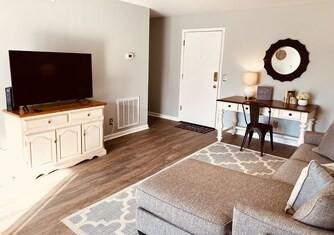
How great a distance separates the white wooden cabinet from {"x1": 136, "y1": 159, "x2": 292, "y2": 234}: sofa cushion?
5.62 feet

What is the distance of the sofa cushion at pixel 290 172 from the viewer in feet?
7.39

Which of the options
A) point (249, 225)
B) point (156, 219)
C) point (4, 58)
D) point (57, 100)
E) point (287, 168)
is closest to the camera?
point (249, 225)

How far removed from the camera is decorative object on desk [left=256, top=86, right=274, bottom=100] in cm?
472

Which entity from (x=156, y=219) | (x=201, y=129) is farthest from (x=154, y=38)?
(x=156, y=219)

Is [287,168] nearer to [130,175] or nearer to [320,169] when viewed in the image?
[320,169]

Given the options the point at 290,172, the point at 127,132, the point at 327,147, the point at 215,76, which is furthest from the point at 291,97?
the point at 127,132

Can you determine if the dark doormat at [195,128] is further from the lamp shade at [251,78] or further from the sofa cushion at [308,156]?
the sofa cushion at [308,156]

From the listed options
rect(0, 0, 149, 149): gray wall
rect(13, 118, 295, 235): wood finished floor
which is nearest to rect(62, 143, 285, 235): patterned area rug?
rect(13, 118, 295, 235): wood finished floor

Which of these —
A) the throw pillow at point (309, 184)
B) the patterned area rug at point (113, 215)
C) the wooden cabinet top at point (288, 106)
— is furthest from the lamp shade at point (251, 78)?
the throw pillow at point (309, 184)

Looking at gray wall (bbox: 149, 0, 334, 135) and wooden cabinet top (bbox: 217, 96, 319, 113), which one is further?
→ gray wall (bbox: 149, 0, 334, 135)

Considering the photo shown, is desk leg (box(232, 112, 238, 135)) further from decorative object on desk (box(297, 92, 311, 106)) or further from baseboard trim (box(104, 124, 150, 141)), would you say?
baseboard trim (box(104, 124, 150, 141))

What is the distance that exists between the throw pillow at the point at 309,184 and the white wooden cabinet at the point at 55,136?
271cm

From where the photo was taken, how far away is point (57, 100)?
349cm

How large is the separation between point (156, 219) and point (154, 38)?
510cm
